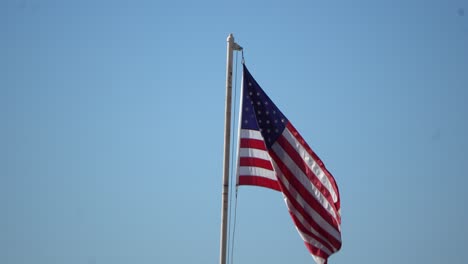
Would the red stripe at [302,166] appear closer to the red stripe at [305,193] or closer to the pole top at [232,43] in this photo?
the red stripe at [305,193]

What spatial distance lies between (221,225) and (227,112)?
135 inches

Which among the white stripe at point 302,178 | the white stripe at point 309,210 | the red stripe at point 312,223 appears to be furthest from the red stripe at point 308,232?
the white stripe at point 302,178

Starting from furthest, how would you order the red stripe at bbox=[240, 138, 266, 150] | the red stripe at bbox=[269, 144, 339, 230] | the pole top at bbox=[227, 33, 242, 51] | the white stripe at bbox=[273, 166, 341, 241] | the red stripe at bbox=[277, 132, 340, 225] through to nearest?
the red stripe at bbox=[277, 132, 340, 225], the red stripe at bbox=[269, 144, 339, 230], the white stripe at bbox=[273, 166, 341, 241], the red stripe at bbox=[240, 138, 266, 150], the pole top at bbox=[227, 33, 242, 51]

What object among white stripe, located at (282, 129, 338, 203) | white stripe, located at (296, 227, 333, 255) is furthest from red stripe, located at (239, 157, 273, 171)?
white stripe, located at (296, 227, 333, 255)

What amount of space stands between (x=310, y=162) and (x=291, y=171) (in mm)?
730

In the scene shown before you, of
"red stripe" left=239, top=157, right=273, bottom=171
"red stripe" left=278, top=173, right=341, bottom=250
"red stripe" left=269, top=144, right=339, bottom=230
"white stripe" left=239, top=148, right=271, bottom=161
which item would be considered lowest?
"red stripe" left=278, top=173, right=341, bottom=250

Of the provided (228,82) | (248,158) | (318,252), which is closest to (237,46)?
(228,82)

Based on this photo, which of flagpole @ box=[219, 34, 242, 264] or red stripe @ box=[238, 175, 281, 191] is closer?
flagpole @ box=[219, 34, 242, 264]

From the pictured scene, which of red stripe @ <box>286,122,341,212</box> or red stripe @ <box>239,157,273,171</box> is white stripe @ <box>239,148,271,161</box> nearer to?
red stripe @ <box>239,157,273,171</box>

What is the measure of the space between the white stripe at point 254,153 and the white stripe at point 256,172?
0.40 m

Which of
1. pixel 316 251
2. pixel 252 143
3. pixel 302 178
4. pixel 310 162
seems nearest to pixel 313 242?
pixel 316 251

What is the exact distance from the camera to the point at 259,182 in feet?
77.3

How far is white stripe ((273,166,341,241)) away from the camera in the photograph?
2358cm

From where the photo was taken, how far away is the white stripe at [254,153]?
23312 millimetres
